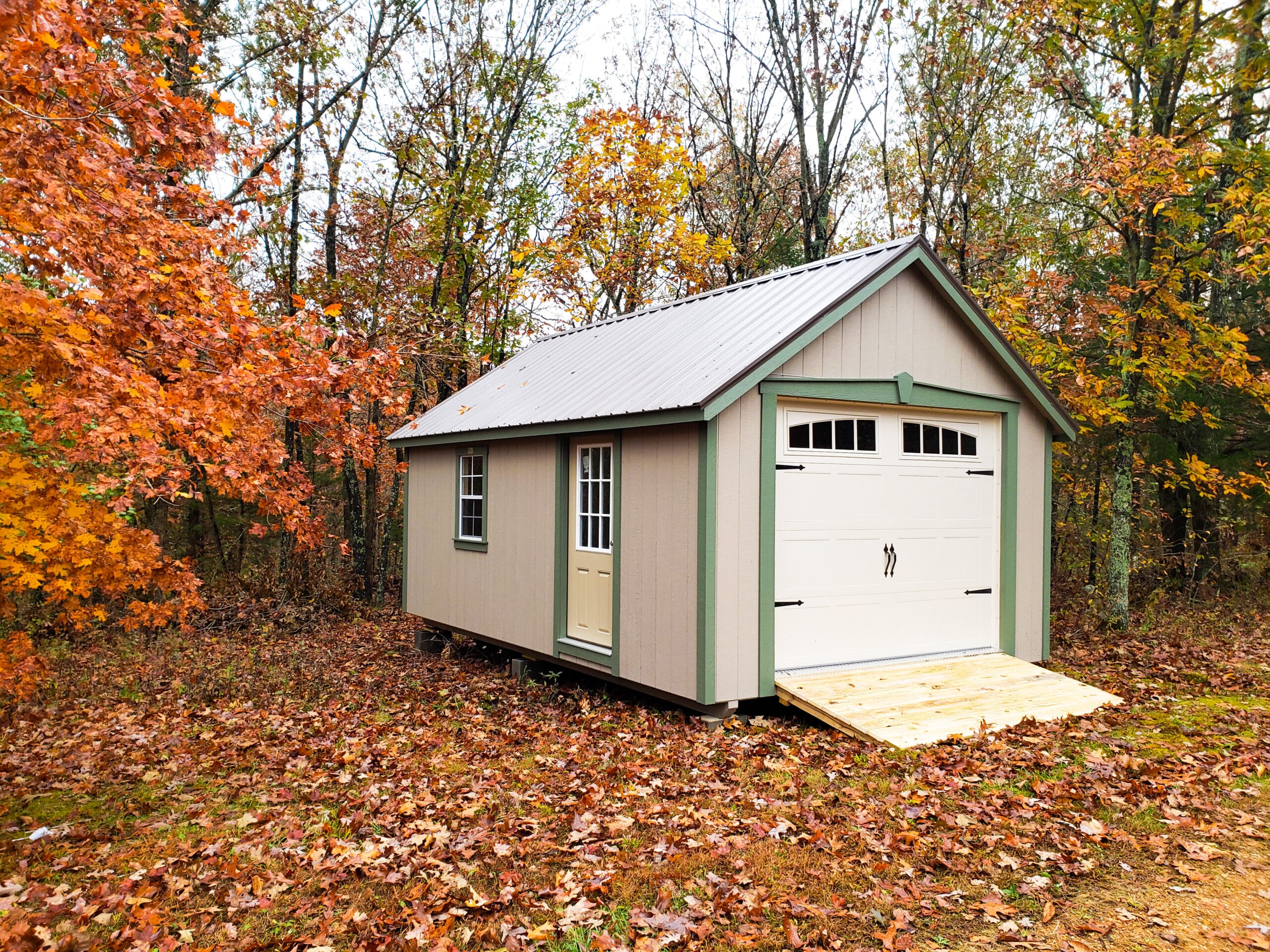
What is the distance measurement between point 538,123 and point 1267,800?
52.1 ft

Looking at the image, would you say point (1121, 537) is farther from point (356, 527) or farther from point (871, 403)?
point (356, 527)

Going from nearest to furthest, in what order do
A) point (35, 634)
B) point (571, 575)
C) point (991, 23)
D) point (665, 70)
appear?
1. point (571, 575)
2. point (35, 634)
3. point (991, 23)
4. point (665, 70)

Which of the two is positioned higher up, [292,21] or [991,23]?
[991,23]

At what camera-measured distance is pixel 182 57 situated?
43.0 ft

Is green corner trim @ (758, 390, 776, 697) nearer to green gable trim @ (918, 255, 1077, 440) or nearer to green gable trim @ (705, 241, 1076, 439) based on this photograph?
green gable trim @ (705, 241, 1076, 439)

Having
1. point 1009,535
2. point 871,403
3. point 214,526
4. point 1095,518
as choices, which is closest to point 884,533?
point 871,403

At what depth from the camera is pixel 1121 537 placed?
1160 cm

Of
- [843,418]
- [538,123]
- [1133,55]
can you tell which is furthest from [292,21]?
[1133,55]

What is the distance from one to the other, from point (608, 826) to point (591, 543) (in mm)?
Answer: 4078

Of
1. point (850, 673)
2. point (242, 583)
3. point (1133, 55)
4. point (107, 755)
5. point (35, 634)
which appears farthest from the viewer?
point (242, 583)

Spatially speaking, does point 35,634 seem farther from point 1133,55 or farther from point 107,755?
point 1133,55

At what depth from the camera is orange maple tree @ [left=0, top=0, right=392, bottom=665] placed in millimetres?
5020

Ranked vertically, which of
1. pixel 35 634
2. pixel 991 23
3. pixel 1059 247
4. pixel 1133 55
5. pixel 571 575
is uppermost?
pixel 991 23

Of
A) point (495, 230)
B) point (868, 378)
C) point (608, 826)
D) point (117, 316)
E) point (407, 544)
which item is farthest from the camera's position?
point (495, 230)
